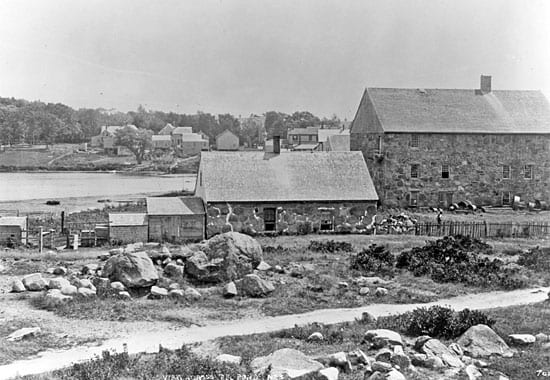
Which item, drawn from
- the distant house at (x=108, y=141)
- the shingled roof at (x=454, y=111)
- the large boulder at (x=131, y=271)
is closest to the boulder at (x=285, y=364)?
the large boulder at (x=131, y=271)

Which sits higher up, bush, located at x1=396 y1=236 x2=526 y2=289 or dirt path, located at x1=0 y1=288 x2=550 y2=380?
bush, located at x1=396 y1=236 x2=526 y2=289

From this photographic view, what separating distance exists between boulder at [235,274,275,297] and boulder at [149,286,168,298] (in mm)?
2539

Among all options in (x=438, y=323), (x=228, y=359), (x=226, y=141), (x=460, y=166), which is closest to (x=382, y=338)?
(x=438, y=323)

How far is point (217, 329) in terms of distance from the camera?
17.6m

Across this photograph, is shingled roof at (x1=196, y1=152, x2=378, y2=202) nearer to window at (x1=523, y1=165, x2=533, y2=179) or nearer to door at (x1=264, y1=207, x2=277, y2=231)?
door at (x1=264, y1=207, x2=277, y2=231)

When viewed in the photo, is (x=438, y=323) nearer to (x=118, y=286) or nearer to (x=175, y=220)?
(x=118, y=286)

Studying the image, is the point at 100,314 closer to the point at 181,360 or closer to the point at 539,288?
the point at 181,360

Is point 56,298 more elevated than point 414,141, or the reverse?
point 414,141

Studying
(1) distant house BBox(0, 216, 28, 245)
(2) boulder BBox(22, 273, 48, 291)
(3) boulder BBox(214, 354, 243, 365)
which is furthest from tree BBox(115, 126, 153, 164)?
(3) boulder BBox(214, 354, 243, 365)

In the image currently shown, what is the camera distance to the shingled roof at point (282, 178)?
119 ft

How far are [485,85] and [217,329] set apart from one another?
4331 centimetres

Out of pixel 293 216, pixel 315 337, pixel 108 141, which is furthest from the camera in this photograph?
pixel 108 141

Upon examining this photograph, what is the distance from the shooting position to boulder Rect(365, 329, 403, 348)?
606 inches

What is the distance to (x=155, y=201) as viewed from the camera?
3491 cm
